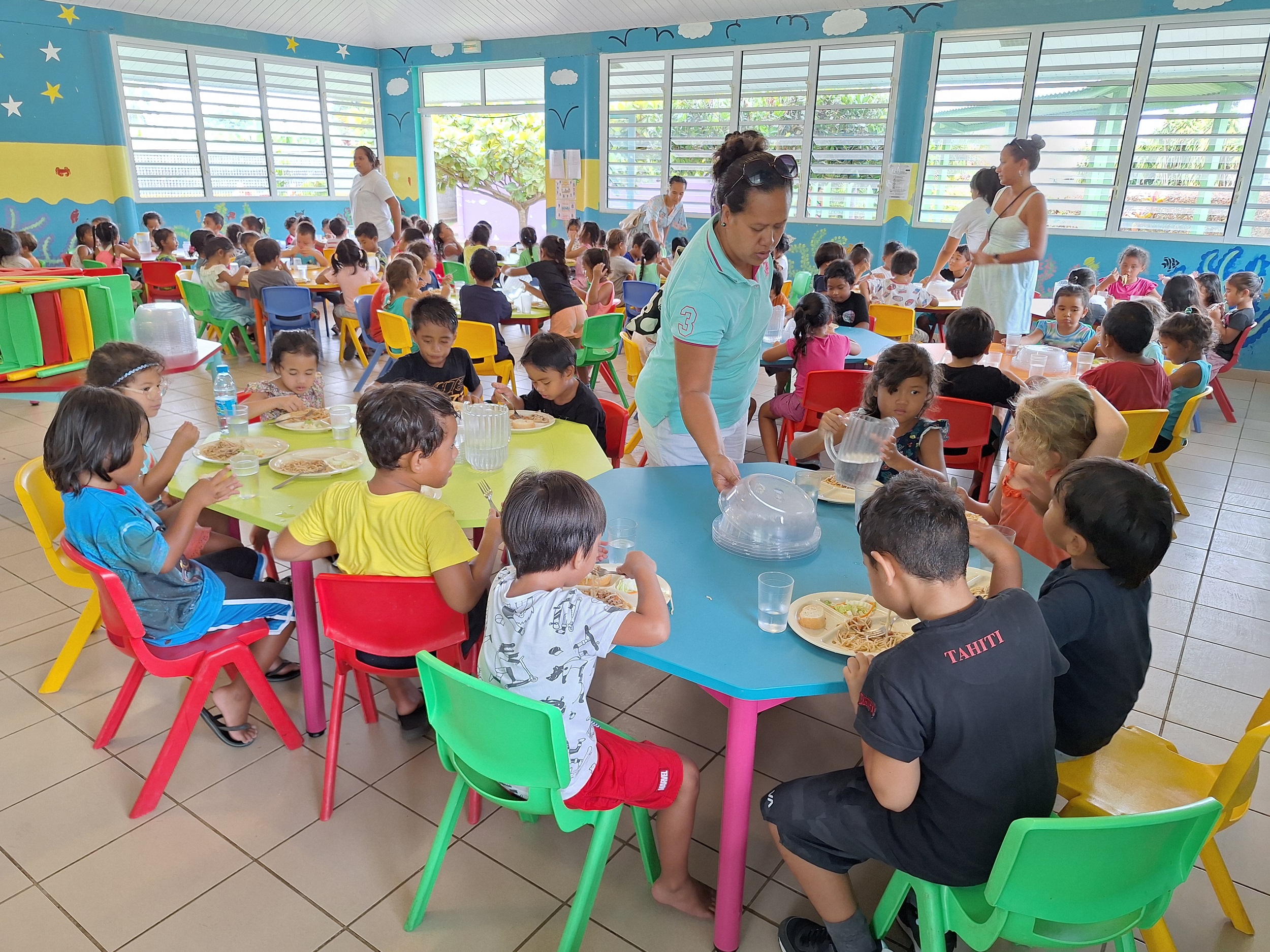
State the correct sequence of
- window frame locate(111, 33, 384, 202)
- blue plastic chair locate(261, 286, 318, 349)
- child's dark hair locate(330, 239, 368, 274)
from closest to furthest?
1. blue plastic chair locate(261, 286, 318, 349)
2. child's dark hair locate(330, 239, 368, 274)
3. window frame locate(111, 33, 384, 202)

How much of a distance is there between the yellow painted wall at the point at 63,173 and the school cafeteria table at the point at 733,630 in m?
9.84

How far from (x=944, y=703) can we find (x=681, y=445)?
1406 millimetres

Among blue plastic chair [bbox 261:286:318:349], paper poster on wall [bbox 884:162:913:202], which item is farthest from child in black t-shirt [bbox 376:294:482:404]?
paper poster on wall [bbox 884:162:913:202]

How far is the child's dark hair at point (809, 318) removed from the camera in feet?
13.7

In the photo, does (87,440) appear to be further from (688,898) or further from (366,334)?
(366,334)

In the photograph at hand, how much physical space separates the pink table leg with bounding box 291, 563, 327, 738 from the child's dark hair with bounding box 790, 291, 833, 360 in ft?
8.96

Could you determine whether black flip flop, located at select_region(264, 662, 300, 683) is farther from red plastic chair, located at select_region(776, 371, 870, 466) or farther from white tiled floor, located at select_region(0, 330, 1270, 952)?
red plastic chair, located at select_region(776, 371, 870, 466)

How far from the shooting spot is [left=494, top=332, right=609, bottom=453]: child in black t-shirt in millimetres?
3094

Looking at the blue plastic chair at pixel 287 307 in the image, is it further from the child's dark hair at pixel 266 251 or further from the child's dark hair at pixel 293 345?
the child's dark hair at pixel 293 345

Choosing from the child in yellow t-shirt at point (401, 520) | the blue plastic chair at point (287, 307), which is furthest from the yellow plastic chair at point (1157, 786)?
the blue plastic chair at point (287, 307)

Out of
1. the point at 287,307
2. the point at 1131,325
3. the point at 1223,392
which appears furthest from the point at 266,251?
the point at 1223,392

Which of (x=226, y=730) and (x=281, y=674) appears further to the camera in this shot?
(x=281, y=674)

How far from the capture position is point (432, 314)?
3443 millimetres

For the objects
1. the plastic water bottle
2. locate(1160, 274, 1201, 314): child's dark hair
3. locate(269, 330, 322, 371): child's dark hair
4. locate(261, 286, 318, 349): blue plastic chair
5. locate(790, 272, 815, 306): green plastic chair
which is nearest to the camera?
the plastic water bottle
